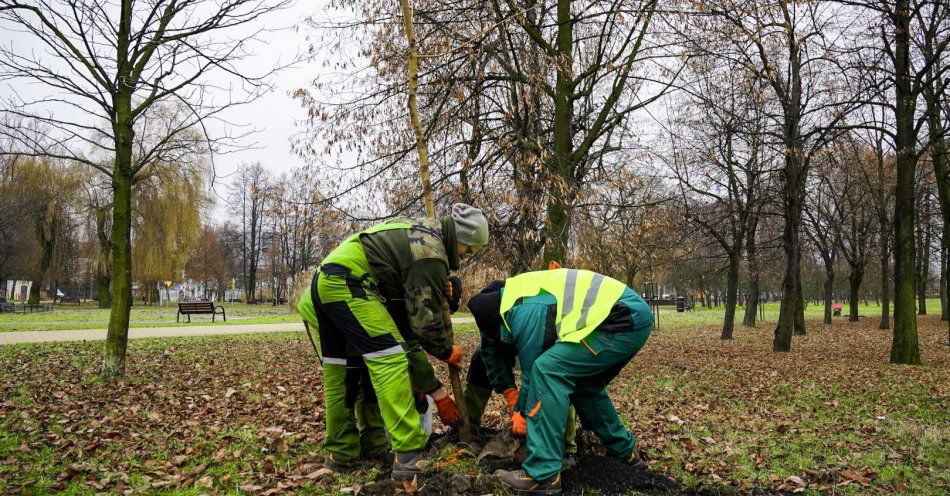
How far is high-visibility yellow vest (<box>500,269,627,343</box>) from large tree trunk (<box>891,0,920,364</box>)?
10.3 metres

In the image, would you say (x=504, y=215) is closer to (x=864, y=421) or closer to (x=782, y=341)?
(x=864, y=421)

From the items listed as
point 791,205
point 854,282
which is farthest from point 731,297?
point 854,282

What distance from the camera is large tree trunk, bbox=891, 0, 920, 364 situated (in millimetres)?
11211

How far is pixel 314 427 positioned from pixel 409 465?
213cm

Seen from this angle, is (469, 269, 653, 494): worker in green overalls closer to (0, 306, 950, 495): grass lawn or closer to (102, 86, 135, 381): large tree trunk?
(0, 306, 950, 495): grass lawn

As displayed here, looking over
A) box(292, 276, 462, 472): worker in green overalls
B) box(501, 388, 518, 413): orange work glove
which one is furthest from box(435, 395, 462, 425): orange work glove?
box(501, 388, 518, 413): orange work glove

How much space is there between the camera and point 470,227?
13.6ft

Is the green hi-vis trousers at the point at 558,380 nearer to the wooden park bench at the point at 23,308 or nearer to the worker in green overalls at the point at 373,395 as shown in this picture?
the worker in green overalls at the point at 373,395

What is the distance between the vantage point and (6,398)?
21.2 ft

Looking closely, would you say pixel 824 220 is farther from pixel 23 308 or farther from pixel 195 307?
pixel 23 308

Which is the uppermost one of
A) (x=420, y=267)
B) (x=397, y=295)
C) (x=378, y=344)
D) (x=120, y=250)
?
(x=120, y=250)

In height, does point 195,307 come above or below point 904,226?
below

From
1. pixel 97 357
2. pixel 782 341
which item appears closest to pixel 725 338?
pixel 782 341

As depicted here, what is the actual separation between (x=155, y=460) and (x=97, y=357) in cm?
674
